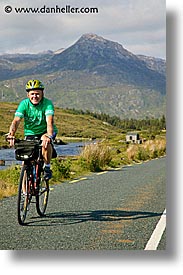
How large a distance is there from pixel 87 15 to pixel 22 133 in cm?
115

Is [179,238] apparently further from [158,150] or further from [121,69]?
[121,69]

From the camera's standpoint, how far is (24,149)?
211 inches

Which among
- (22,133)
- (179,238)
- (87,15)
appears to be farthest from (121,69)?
(179,238)

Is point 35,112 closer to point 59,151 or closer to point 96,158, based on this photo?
point 59,151

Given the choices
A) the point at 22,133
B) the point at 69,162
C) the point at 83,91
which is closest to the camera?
the point at 22,133

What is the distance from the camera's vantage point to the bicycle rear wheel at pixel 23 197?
5.45 m

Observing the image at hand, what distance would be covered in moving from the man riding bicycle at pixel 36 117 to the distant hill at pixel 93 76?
10 centimetres

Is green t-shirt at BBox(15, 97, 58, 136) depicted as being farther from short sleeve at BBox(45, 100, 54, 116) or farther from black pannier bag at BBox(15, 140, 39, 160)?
black pannier bag at BBox(15, 140, 39, 160)

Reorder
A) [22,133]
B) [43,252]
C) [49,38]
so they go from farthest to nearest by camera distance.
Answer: [49,38] → [22,133] → [43,252]

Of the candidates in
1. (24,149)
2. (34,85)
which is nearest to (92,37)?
(34,85)

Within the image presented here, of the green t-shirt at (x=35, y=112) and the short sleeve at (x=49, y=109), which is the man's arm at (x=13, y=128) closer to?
the green t-shirt at (x=35, y=112)

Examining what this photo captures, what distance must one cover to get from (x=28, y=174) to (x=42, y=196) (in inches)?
19.3

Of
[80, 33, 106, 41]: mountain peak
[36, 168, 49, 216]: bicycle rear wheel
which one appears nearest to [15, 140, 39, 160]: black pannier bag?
[36, 168, 49, 216]: bicycle rear wheel

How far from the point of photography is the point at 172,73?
5.54m
